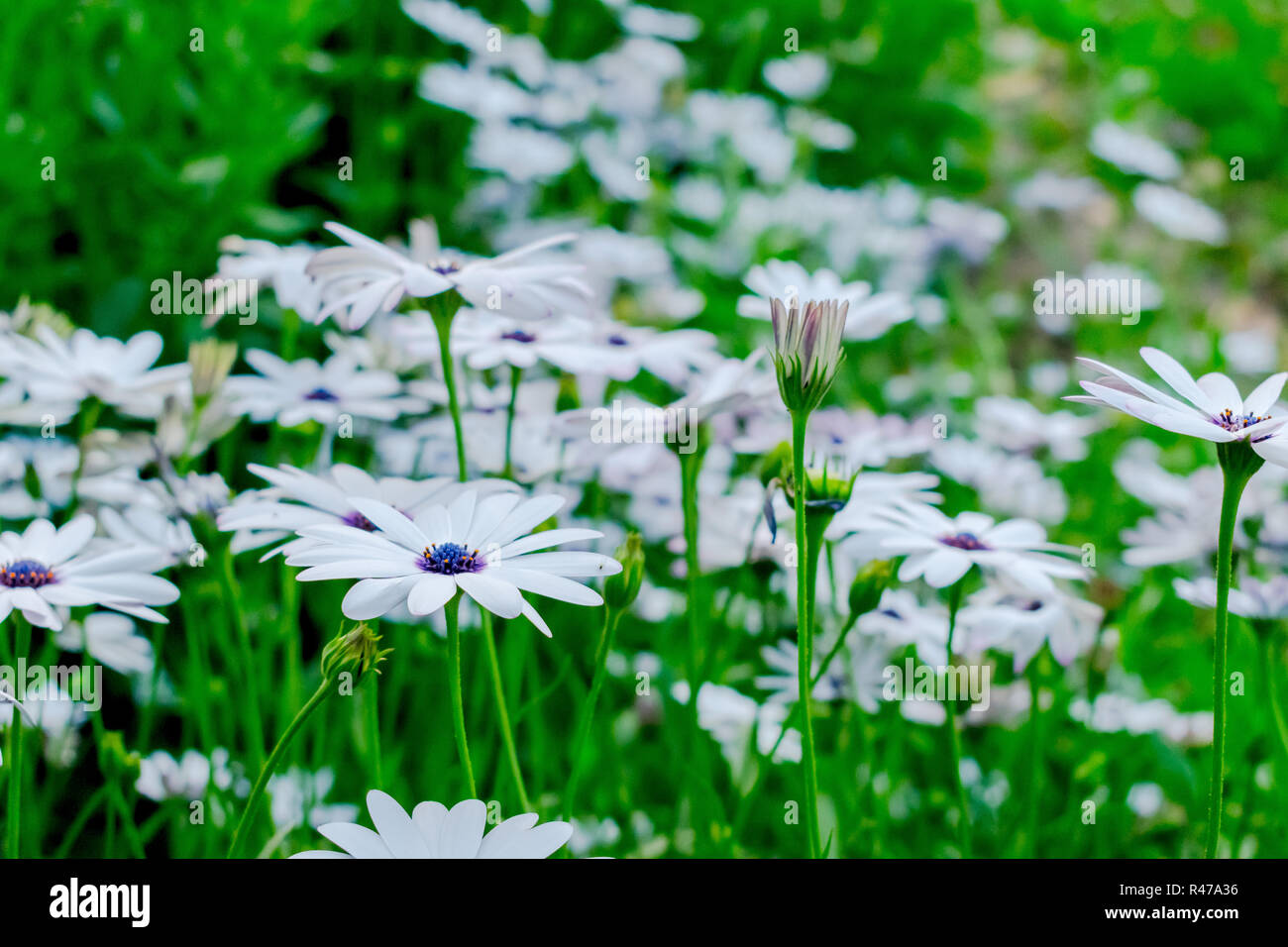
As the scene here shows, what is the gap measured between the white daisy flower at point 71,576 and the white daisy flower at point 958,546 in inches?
14.6

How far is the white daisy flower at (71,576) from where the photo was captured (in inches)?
19.9

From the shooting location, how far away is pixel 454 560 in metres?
0.50

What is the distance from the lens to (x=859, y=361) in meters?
1.78

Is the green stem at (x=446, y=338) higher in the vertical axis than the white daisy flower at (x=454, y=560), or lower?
higher

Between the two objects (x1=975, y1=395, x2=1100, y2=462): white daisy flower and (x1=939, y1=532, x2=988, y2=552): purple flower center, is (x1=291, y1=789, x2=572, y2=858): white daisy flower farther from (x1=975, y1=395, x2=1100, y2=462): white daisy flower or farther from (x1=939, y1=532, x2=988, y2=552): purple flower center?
(x1=975, y1=395, x2=1100, y2=462): white daisy flower

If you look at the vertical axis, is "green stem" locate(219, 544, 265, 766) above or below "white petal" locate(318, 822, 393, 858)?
Result: above

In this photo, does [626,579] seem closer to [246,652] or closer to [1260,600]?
[246,652]

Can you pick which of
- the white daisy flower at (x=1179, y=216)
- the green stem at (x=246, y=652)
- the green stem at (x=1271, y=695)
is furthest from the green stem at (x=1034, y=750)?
the white daisy flower at (x=1179, y=216)

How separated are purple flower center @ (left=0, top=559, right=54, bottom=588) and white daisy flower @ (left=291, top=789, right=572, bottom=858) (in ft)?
0.70

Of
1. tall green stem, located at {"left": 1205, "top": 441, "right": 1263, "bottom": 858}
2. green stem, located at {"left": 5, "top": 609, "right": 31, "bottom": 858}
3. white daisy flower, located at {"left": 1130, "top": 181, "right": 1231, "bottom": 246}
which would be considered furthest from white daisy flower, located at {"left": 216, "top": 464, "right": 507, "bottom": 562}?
white daisy flower, located at {"left": 1130, "top": 181, "right": 1231, "bottom": 246}

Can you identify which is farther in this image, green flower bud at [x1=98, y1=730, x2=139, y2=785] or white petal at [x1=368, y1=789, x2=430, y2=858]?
green flower bud at [x1=98, y1=730, x2=139, y2=785]

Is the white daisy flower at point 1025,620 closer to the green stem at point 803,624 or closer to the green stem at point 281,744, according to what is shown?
the green stem at point 803,624

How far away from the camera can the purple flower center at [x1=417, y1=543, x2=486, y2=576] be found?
1.63 ft

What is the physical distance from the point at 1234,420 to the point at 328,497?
448 millimetres
